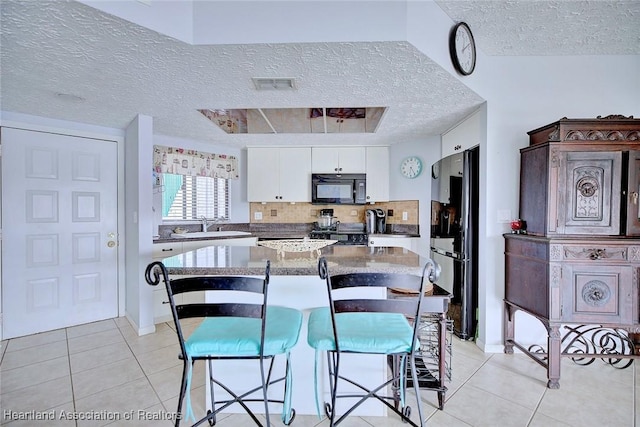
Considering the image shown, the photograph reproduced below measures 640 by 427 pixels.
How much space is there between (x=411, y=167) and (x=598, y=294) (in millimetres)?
2326

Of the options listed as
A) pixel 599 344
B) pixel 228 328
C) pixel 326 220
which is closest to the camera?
pixel 228 328

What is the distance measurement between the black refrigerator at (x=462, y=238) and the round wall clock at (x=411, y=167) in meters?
0.86

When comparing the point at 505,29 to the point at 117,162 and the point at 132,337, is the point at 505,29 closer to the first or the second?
the point at 117,162

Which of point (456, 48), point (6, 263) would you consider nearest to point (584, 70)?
point (456, 48)

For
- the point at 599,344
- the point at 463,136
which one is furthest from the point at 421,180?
the point at 599,344

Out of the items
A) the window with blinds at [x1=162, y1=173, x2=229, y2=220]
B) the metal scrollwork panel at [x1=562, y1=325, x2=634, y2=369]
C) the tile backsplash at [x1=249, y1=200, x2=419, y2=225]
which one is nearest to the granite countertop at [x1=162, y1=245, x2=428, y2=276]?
the metal scrollwork panel at [x1=562, y1=325, x2=634, y2=369]

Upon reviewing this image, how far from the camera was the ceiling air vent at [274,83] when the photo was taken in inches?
77.1

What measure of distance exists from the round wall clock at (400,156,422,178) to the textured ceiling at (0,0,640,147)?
3.45ft

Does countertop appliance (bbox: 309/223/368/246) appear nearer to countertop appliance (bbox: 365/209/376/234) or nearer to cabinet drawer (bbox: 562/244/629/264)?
countertop appliance (bbox: 365/209/376/234)

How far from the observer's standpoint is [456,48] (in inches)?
74.1

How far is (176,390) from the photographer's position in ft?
5.88

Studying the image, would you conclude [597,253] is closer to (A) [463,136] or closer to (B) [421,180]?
(A) [463,136]

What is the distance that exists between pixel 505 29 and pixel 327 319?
2358 mm

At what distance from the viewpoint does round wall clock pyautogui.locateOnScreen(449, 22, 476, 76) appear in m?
1.86
